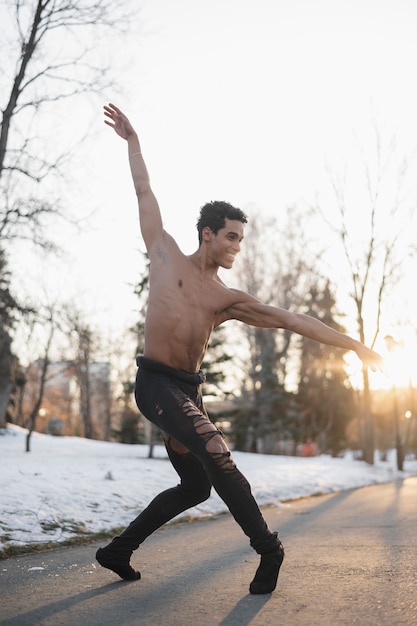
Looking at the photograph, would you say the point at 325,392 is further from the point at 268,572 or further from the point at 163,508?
the point at 268,572

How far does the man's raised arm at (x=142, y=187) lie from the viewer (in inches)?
145

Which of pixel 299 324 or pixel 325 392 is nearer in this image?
pixel 299 324

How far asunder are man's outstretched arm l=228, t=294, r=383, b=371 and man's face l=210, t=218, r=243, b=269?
0.78 feet

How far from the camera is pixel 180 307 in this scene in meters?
3.54


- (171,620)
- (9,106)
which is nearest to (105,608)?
(171,620)

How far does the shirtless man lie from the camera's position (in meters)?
3.47

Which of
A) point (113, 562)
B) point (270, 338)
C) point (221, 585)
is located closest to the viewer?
point (221, 585)

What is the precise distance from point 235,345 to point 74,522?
2926 cm

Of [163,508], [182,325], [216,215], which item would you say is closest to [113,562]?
[163,508]

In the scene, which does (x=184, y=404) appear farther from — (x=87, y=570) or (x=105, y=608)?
(x=87, y=570)

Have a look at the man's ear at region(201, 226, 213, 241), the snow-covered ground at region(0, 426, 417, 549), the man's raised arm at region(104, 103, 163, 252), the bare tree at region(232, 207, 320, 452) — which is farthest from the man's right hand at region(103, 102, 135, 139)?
the bare tree at region(232, 207, 320, 452)

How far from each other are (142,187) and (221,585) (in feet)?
7.29

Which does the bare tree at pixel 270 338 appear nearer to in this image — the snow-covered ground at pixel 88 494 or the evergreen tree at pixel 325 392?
the evergreen tree at pixel 325 392

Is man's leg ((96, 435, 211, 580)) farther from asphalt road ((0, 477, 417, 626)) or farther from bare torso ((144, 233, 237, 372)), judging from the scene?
bare torso ((144, 233, 237, 372))
